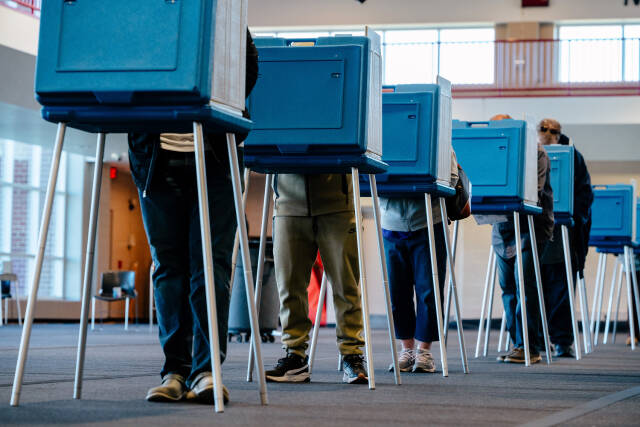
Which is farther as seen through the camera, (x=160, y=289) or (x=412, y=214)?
(x=412, y=214)

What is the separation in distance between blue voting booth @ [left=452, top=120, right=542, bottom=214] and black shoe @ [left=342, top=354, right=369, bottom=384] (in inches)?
72.5

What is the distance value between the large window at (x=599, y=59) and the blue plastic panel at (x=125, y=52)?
558 inches

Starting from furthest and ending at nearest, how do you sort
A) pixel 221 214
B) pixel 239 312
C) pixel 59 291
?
pixel 59 291
pixel 239 312
pixel 221 214

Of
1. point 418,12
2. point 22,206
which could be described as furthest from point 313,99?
point 418,12

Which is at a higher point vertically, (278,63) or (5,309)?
(278,63)

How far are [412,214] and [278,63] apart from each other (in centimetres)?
140

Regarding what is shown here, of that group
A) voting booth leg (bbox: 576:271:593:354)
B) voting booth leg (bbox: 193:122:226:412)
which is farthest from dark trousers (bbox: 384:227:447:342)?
voting booth leg (bbox: 576:271:593:354)

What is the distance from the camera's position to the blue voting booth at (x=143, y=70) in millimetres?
2408

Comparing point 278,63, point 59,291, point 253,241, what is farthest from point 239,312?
point 59,291

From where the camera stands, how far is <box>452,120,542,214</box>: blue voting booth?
5.18 meters

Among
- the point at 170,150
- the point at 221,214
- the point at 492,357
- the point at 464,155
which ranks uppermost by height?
the point at 464,155

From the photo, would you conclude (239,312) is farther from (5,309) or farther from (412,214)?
(5,309)

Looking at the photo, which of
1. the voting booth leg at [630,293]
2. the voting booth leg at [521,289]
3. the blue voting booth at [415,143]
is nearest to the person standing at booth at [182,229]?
the blue voting booth at [415,143]

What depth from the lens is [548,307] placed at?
253 inches
